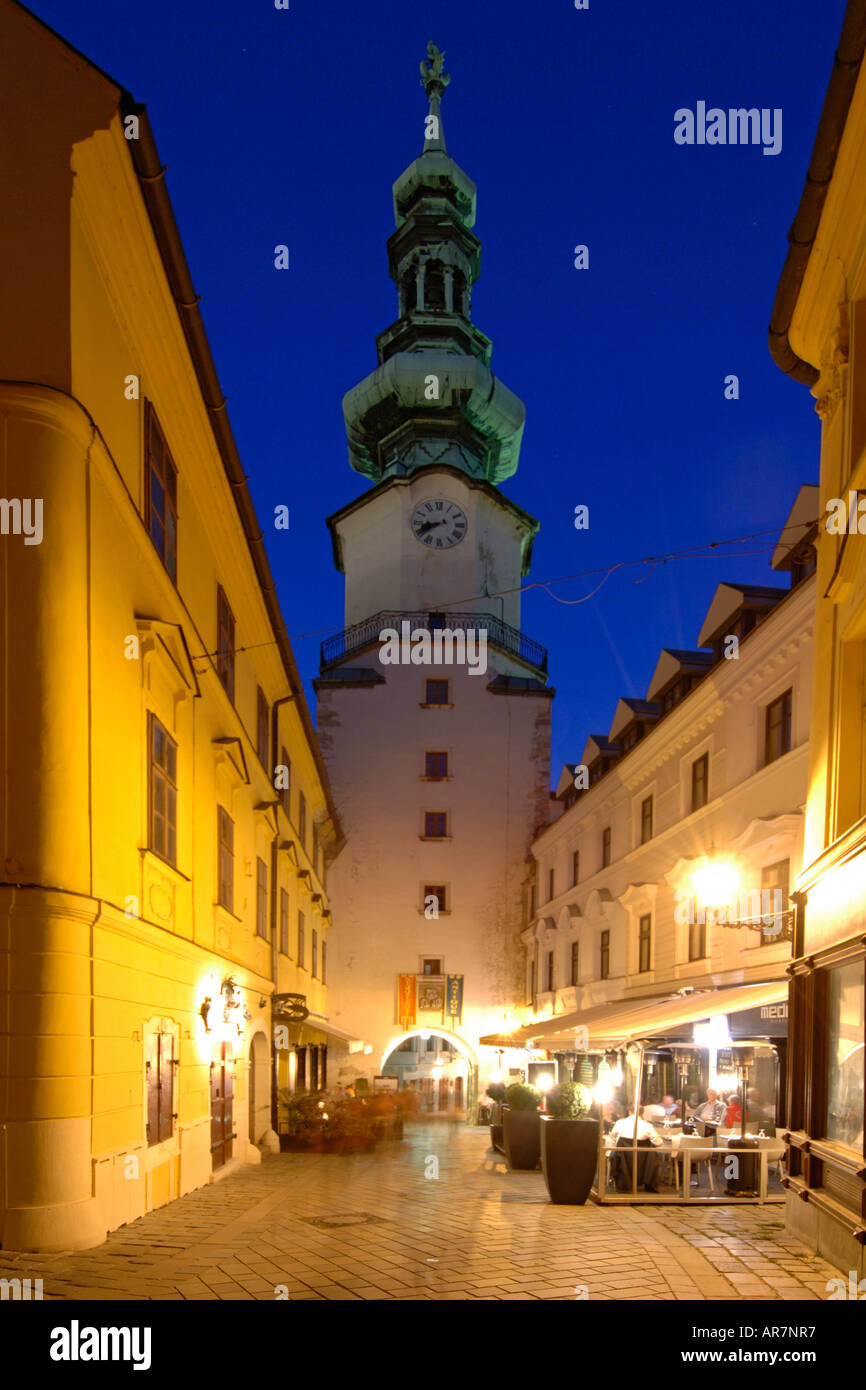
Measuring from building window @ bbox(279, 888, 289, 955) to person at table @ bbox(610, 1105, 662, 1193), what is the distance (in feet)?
32.8

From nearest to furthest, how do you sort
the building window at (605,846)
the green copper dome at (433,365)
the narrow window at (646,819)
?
the narrow window at (646,819) → the building window at (605,846) → the green copper dome at (433,365)

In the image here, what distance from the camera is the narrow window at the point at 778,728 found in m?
16.6

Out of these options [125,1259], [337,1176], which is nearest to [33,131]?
[125,1259]

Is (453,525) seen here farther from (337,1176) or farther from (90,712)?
(90,712)

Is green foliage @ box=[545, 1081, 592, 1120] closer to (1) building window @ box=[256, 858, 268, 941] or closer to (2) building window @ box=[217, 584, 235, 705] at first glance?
(2) building window @ box=[217, 584, 235, 705]

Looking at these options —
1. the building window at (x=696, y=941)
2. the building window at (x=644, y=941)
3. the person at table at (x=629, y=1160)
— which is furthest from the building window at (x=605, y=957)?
the person at table at (x=629, y=1160)

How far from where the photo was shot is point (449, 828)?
3753cm

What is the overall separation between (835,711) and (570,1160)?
613cm

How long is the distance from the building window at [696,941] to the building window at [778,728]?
3837 mm

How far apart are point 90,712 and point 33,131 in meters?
4.73

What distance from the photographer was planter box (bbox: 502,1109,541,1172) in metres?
16.6

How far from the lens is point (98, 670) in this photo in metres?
9.09

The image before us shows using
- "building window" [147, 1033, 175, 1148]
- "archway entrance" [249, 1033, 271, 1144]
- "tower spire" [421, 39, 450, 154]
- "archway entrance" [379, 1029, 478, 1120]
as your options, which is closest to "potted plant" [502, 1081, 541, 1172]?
"archway entrance" [249, 1033, 271, 1144]

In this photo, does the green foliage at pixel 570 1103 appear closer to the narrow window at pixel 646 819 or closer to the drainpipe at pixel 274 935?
the drainpipe at pixel 274 935
